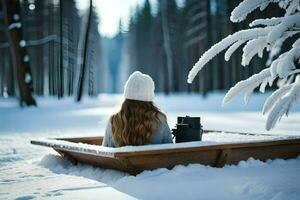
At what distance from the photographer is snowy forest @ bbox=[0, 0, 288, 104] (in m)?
31.7

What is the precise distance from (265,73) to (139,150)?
4.93 ft

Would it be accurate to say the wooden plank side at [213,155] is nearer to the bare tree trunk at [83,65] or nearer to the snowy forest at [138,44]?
the snowy forest at [138,44]

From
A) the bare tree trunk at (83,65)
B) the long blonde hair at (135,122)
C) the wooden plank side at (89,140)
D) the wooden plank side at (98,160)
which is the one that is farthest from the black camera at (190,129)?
the bare tree trunk at (83,65)

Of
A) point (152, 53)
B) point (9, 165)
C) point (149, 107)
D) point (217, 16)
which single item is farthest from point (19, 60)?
point (152, 53)

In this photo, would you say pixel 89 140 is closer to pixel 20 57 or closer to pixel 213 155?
pixel 213 155

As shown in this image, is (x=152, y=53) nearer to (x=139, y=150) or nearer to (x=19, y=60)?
(x=19, y=60)

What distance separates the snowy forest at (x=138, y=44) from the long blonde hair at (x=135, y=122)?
14.7 metres

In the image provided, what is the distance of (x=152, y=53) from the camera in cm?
6675

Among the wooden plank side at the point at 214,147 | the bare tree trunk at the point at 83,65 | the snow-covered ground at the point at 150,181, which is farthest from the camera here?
the bare tree trunk at the point at 83,65

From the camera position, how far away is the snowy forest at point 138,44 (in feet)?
104

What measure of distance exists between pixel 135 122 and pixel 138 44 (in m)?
64.6

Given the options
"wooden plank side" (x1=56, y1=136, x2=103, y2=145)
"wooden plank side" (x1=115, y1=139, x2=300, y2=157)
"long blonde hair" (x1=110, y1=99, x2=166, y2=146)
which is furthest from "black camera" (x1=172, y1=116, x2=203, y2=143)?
"wooden plank side" (x1=56, y1=136, x2=103, y2=145)

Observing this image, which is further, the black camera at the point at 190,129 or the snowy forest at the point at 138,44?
the snowy forest at the point at 138,44

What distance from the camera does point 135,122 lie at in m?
5.73
